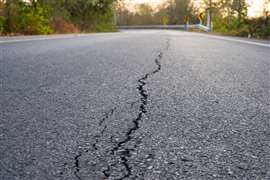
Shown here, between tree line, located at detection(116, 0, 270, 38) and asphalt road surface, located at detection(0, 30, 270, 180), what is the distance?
13.4m

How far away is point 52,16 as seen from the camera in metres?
18.2

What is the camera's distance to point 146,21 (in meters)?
60.8

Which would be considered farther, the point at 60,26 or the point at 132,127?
the point at 60,26

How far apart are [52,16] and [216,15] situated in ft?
55.8

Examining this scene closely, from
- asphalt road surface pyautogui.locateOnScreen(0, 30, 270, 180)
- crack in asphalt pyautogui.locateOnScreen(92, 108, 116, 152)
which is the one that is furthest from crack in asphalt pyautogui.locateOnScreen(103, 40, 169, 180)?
crack in asphalt pyautogui.locateOnScreen(92, 108, 116, 152)

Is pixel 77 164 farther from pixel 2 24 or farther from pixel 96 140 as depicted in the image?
pixel 2 24

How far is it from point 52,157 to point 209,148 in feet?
2.46

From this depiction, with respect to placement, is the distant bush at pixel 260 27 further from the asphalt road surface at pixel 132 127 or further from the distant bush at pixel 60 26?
the asphalt road surface at pixel 132 127

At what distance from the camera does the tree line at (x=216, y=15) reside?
16.9 m

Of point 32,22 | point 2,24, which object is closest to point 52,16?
point 32,22

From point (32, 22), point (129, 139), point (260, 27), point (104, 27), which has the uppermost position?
point (32, 22)

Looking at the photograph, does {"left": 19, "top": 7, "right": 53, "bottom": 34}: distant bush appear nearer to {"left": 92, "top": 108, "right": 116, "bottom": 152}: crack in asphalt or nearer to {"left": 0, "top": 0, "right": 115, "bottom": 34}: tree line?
{"left": 0, "top": 0, "right": 115, "bottom": 34}: tree line

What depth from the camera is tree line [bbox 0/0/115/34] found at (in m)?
12.5

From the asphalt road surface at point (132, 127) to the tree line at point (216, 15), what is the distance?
44.1ft
